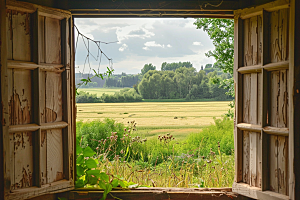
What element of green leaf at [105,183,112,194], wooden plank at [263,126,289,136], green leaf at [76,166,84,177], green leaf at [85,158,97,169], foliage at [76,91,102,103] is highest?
foliage at [76,91,102,103]

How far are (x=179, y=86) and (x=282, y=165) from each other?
4040 millimetres

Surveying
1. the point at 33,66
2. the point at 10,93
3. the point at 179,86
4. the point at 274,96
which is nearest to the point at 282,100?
the point at 274,96

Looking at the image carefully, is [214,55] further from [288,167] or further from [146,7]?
[288,167]

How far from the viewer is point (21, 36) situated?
5.84ft

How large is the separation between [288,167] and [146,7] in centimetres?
170

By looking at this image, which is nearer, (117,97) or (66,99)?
(66,99)

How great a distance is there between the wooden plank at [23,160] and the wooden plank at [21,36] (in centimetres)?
61

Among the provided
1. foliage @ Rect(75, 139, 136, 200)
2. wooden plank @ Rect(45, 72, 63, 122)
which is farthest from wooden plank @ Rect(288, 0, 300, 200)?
wooden plank @ Rect(45, 72, 63, 122)

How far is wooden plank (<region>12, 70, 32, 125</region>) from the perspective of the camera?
1.75m

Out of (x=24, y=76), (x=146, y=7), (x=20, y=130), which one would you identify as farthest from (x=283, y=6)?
(x=20, y=130)

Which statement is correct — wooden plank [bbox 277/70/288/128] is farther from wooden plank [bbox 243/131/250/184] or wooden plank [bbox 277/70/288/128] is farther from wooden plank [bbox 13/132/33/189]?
wooden plank [bbox 13/132/33/189]

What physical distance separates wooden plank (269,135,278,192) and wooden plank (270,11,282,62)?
0.61m

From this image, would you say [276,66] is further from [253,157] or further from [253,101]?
[253,157]

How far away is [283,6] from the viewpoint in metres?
1.69
